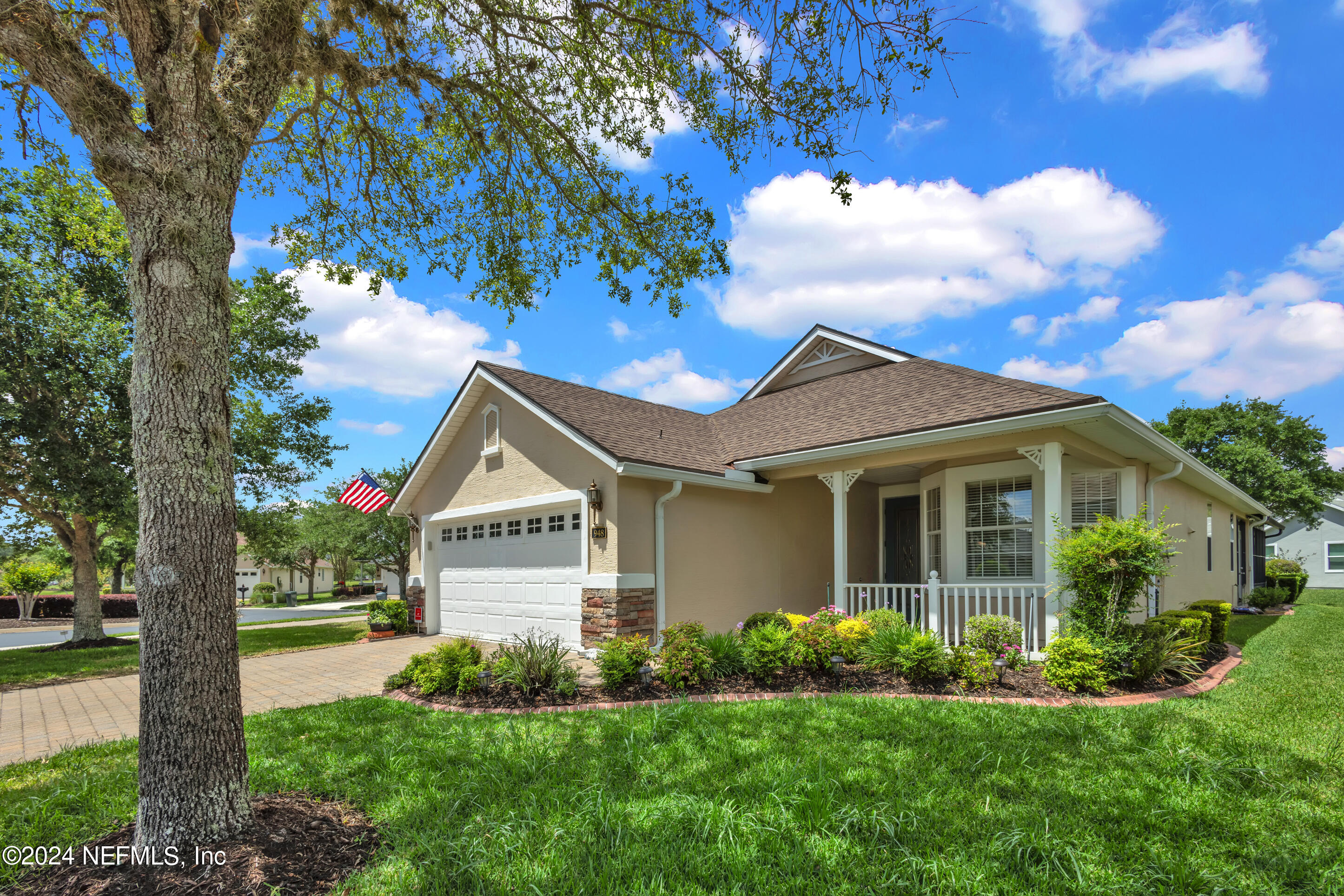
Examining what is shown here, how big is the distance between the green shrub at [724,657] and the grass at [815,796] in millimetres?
1303

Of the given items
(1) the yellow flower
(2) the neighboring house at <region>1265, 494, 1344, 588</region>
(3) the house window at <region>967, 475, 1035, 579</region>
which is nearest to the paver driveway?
(1) the yellow flower

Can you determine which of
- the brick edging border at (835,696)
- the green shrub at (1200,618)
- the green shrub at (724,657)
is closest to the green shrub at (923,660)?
the brick edging border at (835,696)

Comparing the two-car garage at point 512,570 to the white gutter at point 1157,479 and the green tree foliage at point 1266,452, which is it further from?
the green tree foliage at point 1266,452

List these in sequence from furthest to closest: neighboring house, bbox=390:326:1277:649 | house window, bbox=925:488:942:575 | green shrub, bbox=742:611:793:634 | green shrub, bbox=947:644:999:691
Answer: house window, bbox=925:488:942:575 < neighboring house, bbox=390:326:1277:649 < green shrub, bbox=742:611:793:634 < green shrub, bbox=947:644:999:691

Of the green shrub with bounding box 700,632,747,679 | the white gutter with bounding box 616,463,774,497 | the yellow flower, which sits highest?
the white gutter with bounding box 616,463,774,497

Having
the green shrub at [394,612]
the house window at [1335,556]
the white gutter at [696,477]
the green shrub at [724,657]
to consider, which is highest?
the white gutter at [696,477]

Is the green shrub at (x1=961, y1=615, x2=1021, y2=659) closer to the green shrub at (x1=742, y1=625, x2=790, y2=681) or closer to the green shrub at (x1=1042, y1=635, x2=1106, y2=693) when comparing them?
the green shrub at (x1=1042, y1=635, x2=1106, y2=693)

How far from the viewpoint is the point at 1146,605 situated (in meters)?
9.01

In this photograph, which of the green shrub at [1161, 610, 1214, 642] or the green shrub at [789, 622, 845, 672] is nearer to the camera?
the green shrub at [789, 622, 845, 672]

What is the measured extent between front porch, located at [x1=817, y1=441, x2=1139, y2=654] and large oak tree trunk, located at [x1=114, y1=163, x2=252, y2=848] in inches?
297

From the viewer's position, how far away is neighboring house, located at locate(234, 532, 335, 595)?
53.8 meters

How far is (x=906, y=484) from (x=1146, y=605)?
161 inches

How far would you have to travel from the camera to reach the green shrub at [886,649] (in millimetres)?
7145

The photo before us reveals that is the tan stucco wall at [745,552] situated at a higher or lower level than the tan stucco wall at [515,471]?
lower
